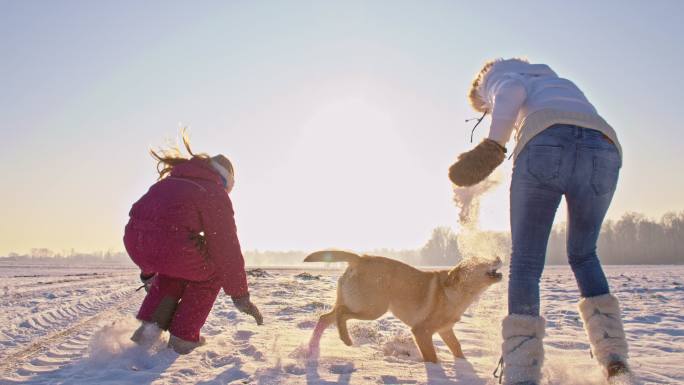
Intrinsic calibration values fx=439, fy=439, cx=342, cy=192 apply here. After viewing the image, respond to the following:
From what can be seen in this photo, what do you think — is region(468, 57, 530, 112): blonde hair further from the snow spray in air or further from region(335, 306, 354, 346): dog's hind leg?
region(335, 306, 354, 346): dog's hind leg

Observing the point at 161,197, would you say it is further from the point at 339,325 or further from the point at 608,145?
the point at 608,145

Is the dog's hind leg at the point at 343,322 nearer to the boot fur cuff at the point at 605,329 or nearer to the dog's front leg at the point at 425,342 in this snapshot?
the dog's front leg at the point at 425,342

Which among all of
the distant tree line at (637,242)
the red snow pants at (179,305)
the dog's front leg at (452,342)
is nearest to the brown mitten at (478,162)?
the dog's front leg at (452,342)

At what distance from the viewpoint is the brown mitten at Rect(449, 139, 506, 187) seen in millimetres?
2689

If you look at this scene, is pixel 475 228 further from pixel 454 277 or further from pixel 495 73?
pixel 495 73

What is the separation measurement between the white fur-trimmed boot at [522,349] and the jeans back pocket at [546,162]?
79 centimetres

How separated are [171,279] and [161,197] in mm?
763

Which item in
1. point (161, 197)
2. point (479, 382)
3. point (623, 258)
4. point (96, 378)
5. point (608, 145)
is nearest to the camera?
point (608, 145)

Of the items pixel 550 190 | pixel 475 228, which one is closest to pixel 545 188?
pixel 550 190

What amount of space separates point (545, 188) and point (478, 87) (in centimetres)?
103

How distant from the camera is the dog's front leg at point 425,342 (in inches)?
151

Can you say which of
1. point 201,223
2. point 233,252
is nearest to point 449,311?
point 233,252

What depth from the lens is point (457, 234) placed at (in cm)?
395

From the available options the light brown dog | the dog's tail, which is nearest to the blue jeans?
the light brown dog
